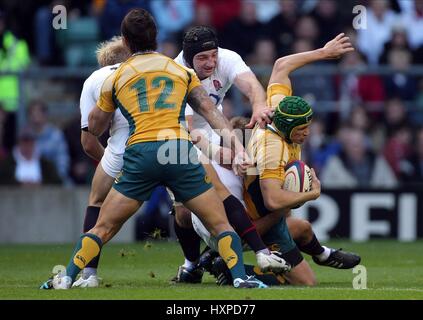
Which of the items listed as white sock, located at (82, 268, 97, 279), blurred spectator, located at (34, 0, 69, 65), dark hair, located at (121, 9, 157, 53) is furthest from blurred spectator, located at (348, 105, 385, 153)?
dark hair, located at (121, 9, 157, 53)

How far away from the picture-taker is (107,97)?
881 cm

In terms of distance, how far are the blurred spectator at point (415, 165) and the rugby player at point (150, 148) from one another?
8.19 meters

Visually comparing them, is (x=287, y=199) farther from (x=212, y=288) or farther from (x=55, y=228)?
(x=55, y=228)

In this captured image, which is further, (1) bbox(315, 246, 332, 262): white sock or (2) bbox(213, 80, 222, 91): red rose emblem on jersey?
(1) bbox(315, 246, 332, 262): white sock

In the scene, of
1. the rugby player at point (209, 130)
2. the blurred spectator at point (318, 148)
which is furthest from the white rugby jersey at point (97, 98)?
the blurred spectator at point (318, 148)

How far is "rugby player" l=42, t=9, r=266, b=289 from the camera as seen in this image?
8711 mm

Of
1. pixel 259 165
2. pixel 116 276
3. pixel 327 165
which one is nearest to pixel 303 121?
pixel 259 165

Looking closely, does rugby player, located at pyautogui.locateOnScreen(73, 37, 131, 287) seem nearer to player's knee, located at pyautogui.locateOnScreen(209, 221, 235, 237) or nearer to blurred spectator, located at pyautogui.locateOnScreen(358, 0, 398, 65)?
player's knee, located at pyautogui.locateOnScreen(209, 221, 235, 237)

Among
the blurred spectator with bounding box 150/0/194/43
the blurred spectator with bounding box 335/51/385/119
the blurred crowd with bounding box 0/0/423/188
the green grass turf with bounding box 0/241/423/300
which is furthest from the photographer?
the blurred spectator with bounding box 150/0/194/43

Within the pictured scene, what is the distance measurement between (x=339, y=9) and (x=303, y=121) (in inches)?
381

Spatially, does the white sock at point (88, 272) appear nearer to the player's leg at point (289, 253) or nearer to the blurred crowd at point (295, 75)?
the player's leg at point (289, 253)

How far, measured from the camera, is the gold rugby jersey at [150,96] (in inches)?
343

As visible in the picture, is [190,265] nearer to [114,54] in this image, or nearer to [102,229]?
[102,229]

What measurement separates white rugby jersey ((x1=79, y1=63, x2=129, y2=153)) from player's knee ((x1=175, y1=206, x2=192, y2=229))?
30.4 inches
